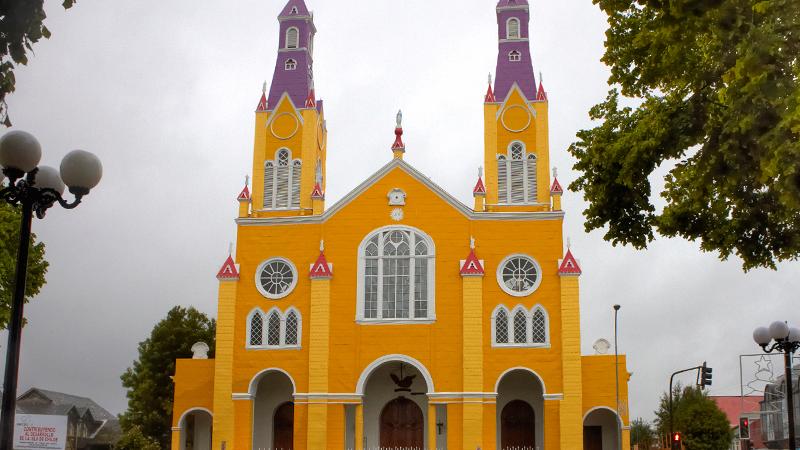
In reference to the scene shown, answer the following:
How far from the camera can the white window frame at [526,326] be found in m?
36.2

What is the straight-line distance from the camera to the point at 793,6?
11.2 metres

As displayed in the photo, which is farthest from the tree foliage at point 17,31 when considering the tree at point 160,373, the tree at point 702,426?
Result: the tree at point 702,426

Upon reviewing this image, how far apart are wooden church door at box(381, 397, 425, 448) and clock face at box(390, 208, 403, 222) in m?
7.71

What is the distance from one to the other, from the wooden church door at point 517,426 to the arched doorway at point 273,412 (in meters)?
9.05

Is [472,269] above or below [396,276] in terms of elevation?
above

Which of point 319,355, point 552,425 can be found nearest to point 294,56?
point 319,355

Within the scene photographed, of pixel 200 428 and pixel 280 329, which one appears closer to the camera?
pixel 280 329

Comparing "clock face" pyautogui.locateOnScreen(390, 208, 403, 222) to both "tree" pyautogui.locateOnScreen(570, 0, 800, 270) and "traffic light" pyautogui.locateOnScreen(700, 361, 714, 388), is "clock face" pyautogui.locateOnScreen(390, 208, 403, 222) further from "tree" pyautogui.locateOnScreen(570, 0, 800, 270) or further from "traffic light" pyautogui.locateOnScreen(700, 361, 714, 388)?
"tree" pyautogui.locateOnScreen(570, 0, 800, 270)

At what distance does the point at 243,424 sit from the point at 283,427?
2386 millimetres

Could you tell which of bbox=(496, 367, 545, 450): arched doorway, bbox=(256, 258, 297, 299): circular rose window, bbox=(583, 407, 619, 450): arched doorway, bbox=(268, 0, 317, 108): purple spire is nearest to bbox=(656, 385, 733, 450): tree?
bbox=(583, 407, 619, 450): arched doorway

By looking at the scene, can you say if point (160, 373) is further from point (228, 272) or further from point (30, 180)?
point (30, 180)

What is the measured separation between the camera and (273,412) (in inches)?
1522

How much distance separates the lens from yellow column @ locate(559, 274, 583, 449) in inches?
1375

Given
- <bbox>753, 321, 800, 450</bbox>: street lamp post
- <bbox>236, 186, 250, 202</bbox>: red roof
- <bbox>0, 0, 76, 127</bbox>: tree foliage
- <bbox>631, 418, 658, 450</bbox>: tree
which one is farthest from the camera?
<bbox>631, 418, 658, 450</bbox>: tree
